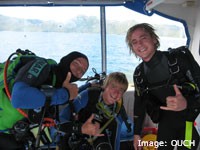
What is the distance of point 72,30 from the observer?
3.19 metres

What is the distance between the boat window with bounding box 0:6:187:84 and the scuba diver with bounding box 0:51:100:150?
1.70 m

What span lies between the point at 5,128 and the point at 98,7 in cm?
217

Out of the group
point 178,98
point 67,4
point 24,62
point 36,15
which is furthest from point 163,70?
point 36,15

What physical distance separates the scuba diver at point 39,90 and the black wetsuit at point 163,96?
0.41 meters

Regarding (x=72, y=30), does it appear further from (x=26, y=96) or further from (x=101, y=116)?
(x=26, y=96)

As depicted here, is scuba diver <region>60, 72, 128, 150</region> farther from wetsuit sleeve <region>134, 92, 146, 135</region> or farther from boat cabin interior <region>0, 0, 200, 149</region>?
boat cabin interior <region>0, 0, 200, 149</region>

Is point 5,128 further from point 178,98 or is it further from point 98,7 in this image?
point 98,7

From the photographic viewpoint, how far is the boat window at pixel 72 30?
9.92 feet

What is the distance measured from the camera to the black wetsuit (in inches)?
55.9

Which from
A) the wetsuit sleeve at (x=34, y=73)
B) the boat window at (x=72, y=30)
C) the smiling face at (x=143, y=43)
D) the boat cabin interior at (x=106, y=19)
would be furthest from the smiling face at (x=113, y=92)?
the boat window at (x=72, y=30)

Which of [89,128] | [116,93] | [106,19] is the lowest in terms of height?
[89,128]

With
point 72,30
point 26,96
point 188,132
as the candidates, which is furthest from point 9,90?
point 72,30

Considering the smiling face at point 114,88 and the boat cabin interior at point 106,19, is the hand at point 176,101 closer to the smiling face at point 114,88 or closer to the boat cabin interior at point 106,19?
the smiling face at point 114,88

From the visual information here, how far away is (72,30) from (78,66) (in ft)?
6.13
